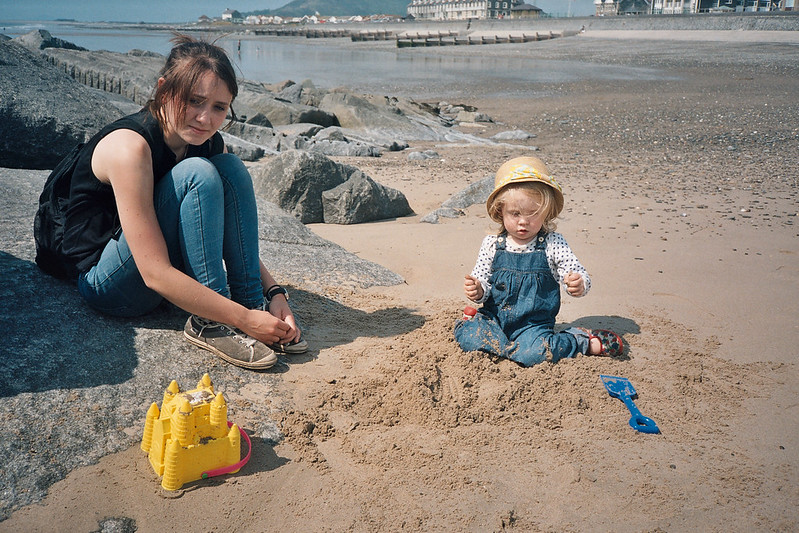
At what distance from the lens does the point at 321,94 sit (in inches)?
649

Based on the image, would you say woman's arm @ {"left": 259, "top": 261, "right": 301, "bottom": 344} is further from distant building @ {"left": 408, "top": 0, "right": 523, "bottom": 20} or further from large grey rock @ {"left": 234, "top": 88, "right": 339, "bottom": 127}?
distant building @ {"left": 408, "top": 0, "right": 523, "bottom": 20}

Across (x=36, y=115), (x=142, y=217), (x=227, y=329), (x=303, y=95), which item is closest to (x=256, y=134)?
(x=36, y=115)

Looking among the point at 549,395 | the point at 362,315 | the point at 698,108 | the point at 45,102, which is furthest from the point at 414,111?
the point at 549,395

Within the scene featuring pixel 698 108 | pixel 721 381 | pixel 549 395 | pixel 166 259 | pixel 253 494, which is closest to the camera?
pixel 253 494

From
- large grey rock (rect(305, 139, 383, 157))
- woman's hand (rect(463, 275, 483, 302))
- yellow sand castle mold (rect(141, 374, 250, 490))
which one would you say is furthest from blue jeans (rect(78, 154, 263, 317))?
large grey rock (rect(305, 139, 383, 157))

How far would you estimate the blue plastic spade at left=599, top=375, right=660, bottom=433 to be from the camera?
9.35 ft

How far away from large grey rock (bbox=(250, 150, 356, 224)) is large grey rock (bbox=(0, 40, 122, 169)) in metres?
1.50

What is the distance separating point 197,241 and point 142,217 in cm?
27

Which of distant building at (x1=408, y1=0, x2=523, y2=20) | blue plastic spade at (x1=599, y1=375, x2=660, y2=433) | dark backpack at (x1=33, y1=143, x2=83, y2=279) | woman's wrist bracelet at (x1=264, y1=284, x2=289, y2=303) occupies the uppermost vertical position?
distant building at (x1=408, y1=0, x2=523, y2=20)

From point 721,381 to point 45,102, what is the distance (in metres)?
5.11

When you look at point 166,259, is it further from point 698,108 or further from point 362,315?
point 698,108

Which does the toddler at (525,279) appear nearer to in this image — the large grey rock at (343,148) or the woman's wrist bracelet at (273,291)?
the woman's wrist bracelet at (273,291)

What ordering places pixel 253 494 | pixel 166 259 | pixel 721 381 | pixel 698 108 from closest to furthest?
pixel 253 494, pixel 166 259, pixel 721 381, pixel 698 108

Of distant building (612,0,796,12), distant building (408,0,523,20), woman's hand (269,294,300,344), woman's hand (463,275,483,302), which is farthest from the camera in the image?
distant building (408,0,523,20)
